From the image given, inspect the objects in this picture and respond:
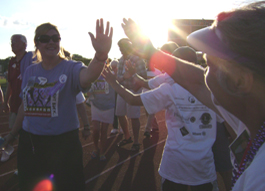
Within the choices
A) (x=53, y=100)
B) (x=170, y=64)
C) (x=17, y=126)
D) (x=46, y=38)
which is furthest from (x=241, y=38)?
(x=17, y=126)

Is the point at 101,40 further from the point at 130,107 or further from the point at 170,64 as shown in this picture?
the point at 130,107

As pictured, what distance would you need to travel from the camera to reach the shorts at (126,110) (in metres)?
5.57

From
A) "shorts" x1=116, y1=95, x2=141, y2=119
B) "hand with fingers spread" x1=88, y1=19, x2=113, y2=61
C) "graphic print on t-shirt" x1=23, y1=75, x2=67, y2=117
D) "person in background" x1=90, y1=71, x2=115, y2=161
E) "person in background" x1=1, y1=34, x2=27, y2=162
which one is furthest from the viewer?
"shorts" x1=116, y1=95, x2=141, y2=119

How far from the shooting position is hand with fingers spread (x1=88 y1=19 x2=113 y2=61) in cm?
194

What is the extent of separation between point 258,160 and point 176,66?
83 centimetres

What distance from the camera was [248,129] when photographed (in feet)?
3.09

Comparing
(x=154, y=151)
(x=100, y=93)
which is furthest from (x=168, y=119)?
(x=154, y=151)

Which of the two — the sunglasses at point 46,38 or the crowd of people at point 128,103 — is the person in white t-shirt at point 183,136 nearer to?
the crowd of people at point 128,103

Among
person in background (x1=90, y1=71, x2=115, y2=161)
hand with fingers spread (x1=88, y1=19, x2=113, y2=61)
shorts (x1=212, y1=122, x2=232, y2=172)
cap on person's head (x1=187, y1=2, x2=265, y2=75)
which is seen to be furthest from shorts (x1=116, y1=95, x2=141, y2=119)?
cap on person's head (x1=187, y1=2, x2=265, y2=75)

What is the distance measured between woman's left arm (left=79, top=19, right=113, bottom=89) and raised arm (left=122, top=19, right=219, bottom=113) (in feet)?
1.87

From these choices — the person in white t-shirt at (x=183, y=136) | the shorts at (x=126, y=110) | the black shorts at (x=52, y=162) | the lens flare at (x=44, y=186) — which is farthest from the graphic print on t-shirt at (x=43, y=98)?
the shorts at (x=126, y=110)

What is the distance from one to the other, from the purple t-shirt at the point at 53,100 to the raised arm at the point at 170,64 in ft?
3.41

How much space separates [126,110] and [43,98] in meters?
3.61

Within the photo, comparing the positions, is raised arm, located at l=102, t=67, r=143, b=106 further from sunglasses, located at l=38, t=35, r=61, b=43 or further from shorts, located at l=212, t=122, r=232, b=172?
shorts, located at l=212, t=122, r=232, b=172
